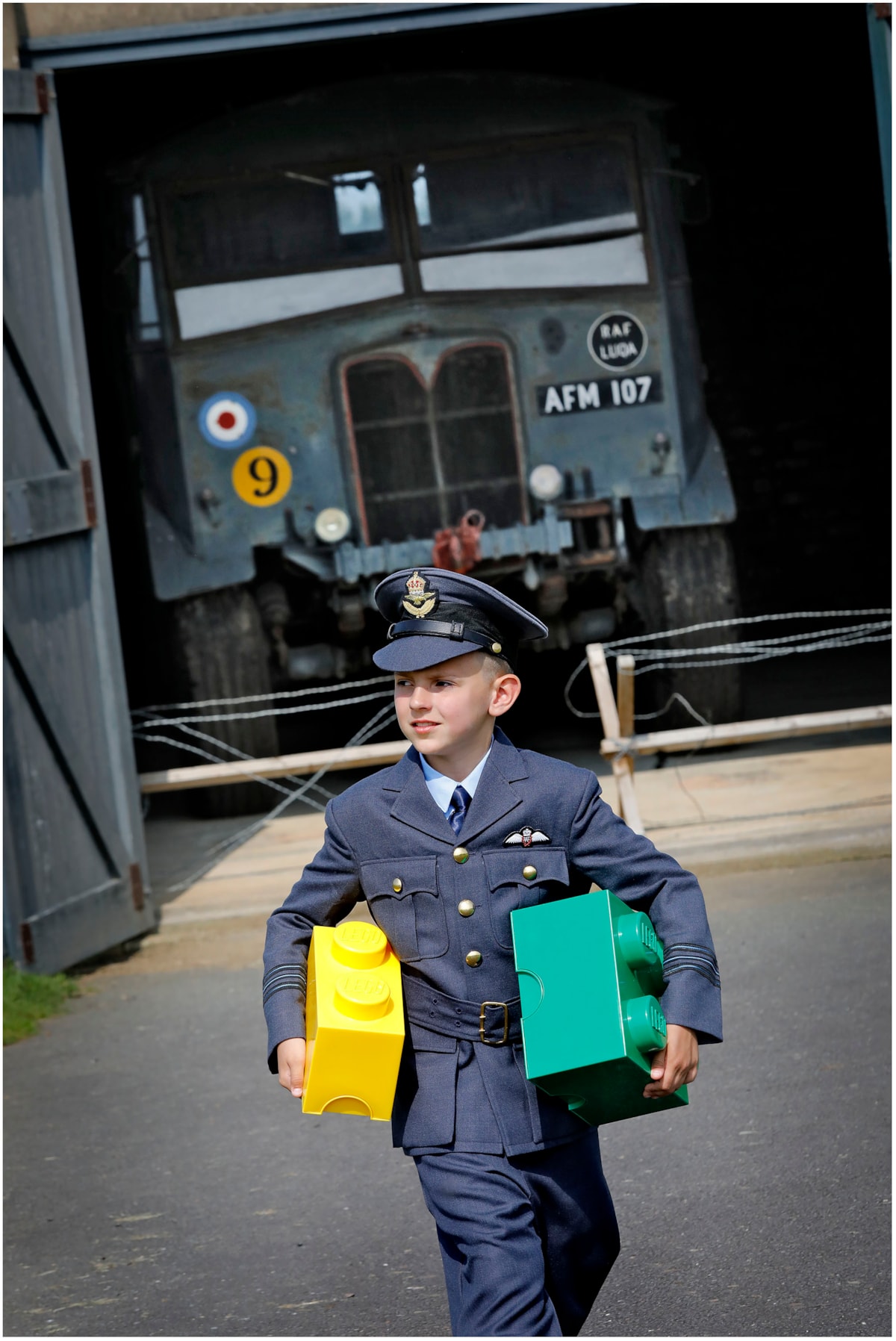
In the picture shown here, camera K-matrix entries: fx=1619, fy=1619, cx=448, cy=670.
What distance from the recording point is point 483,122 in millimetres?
9039

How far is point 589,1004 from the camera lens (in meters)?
2.34

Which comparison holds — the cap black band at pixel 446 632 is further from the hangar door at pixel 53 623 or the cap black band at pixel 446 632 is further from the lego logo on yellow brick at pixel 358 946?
the hangar door at pixel 53 623

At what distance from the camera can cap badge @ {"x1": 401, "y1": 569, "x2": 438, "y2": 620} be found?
2592mm

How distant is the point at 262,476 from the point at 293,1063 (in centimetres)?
686

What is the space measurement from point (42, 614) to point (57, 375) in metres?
1.03

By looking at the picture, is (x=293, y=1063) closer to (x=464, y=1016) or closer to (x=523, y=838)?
(x=464, y=1016)

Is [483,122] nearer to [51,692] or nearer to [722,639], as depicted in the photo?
[722,639]

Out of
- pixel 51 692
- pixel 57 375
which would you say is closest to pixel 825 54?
pixel 57 375

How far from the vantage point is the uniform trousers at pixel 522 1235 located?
7.68ft

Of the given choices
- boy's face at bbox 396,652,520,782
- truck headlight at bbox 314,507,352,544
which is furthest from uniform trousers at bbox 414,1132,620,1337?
truck headlight at bbox 314,507,352,544

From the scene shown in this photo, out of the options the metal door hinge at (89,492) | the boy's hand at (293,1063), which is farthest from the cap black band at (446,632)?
the metal door hinge at (89,492)

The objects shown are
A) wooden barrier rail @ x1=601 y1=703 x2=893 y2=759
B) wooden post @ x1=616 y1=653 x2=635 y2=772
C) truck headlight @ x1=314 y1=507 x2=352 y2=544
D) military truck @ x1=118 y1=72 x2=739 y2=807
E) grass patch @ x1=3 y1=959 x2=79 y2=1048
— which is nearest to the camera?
grass patch @ x1=3 y1=959 x2=79 y2=1048

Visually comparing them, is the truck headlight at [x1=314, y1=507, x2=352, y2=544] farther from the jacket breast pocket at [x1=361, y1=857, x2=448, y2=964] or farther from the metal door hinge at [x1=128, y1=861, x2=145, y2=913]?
the jacket breast pocket at [x1=361, y1=857, x2=448, y2=964]

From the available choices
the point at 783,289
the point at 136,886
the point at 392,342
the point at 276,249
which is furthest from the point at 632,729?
the point at 783,289
